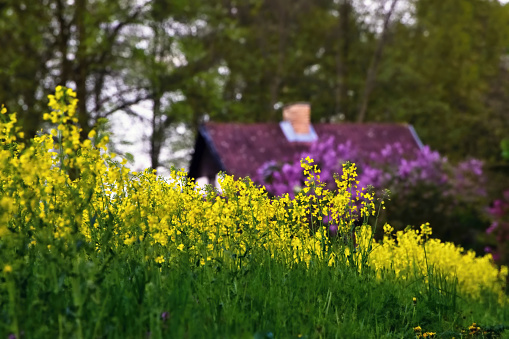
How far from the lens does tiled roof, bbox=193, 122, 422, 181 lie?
20859mm

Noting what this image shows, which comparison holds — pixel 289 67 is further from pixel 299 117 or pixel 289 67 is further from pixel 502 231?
pixel 502 231

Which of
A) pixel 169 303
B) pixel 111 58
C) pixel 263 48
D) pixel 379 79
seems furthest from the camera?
pixel 379 79

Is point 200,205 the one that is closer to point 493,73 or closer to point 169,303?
point 169,303

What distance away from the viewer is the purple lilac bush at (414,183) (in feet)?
53.9

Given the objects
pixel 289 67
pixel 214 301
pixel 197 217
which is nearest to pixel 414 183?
pixel 197 217

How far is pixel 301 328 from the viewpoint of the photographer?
4340mm

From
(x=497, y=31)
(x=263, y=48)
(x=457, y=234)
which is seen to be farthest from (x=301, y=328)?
(x=497, y=31)

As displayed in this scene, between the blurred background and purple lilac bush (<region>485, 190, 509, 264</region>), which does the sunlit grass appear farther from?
the blurred background

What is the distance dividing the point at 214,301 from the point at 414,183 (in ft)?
42.0

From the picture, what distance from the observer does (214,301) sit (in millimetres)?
4531

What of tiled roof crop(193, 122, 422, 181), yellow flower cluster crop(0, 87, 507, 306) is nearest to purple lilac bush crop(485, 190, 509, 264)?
yellow flower cluster crop(0, 87, 507, 306)

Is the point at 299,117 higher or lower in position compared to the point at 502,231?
higher

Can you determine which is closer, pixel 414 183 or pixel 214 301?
pixel 214 301

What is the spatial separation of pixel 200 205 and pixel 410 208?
1187 centimetres
